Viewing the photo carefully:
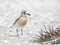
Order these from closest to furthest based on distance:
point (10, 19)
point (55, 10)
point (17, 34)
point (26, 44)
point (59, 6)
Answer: point (26, 44) → point (17, 34) → point (10, 19) → point (55, 10) → point (59, 6)

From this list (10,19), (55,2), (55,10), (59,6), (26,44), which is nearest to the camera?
(26,44)

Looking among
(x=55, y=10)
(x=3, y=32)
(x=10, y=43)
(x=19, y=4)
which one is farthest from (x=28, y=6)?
(x=10, y=43)

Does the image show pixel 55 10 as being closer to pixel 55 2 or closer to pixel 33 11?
pixel 33 11

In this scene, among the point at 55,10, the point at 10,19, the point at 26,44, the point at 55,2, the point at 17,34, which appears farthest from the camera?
the point at 55,2

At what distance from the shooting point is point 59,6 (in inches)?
824

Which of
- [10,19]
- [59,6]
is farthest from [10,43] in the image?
[59,6]

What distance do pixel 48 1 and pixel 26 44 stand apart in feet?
40.8

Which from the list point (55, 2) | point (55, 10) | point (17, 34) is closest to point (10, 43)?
point (17, 34)

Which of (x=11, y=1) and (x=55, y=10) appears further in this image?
(x=11, y=1)

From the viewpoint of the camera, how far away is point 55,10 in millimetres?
19375

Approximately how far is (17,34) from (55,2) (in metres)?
10.0

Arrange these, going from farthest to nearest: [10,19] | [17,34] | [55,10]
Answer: [55,10] → [10,19] → [17,34]

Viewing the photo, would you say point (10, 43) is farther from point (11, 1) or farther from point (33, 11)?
point (11, 1)

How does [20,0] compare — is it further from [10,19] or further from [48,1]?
[10,19]
